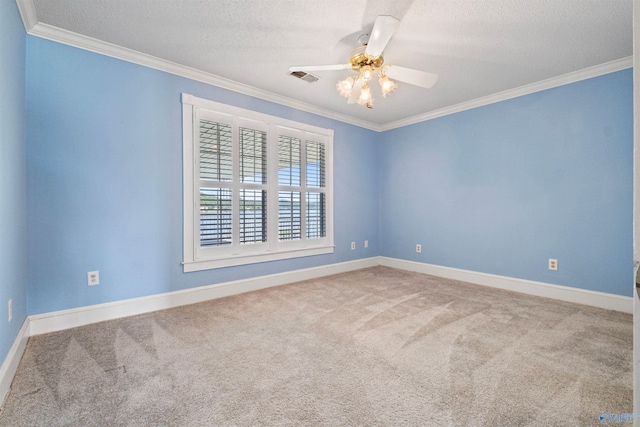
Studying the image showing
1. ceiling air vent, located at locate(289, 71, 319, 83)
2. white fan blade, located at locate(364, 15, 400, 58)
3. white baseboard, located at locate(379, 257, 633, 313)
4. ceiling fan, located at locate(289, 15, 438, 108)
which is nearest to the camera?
white fan blade, located at locate(364, 15, 400, 58)

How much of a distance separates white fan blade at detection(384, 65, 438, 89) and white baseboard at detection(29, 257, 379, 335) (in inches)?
103

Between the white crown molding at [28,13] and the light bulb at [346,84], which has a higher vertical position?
the white crown molding at [28,13]

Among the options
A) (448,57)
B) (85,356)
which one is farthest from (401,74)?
(85,356)

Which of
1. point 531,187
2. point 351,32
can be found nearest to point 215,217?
point 351,32

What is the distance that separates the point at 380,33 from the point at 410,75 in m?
0.57

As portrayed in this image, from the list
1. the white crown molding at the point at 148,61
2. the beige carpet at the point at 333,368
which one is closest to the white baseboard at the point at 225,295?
the beige carpet at the point at 333,368

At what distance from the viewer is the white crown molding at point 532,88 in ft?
9.07

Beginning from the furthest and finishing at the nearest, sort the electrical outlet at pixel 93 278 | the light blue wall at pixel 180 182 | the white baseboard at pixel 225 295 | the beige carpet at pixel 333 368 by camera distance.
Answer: the electrical outlet at pixel 93 278, the light blue wall at pixel 180 182, the white baseboard at pixel 225 295, the beige carpet at pixel 333 368

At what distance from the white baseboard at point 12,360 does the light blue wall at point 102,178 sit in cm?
24

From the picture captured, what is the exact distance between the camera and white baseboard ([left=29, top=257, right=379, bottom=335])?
2.26 meters

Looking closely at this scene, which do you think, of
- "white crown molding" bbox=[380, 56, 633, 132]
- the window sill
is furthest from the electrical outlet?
"white crown molding" bbox=[380, 56, 633, 132]

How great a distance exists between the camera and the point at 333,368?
68.7 inches

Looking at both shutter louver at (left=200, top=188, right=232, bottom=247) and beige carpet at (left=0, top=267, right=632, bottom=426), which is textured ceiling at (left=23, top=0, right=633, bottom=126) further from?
beige carpet at (left=0, top=267, right=632, bottom=426)

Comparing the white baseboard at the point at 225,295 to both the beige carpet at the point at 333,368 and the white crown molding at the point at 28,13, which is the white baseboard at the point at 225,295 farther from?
the white crown molding at the point at 28,13
